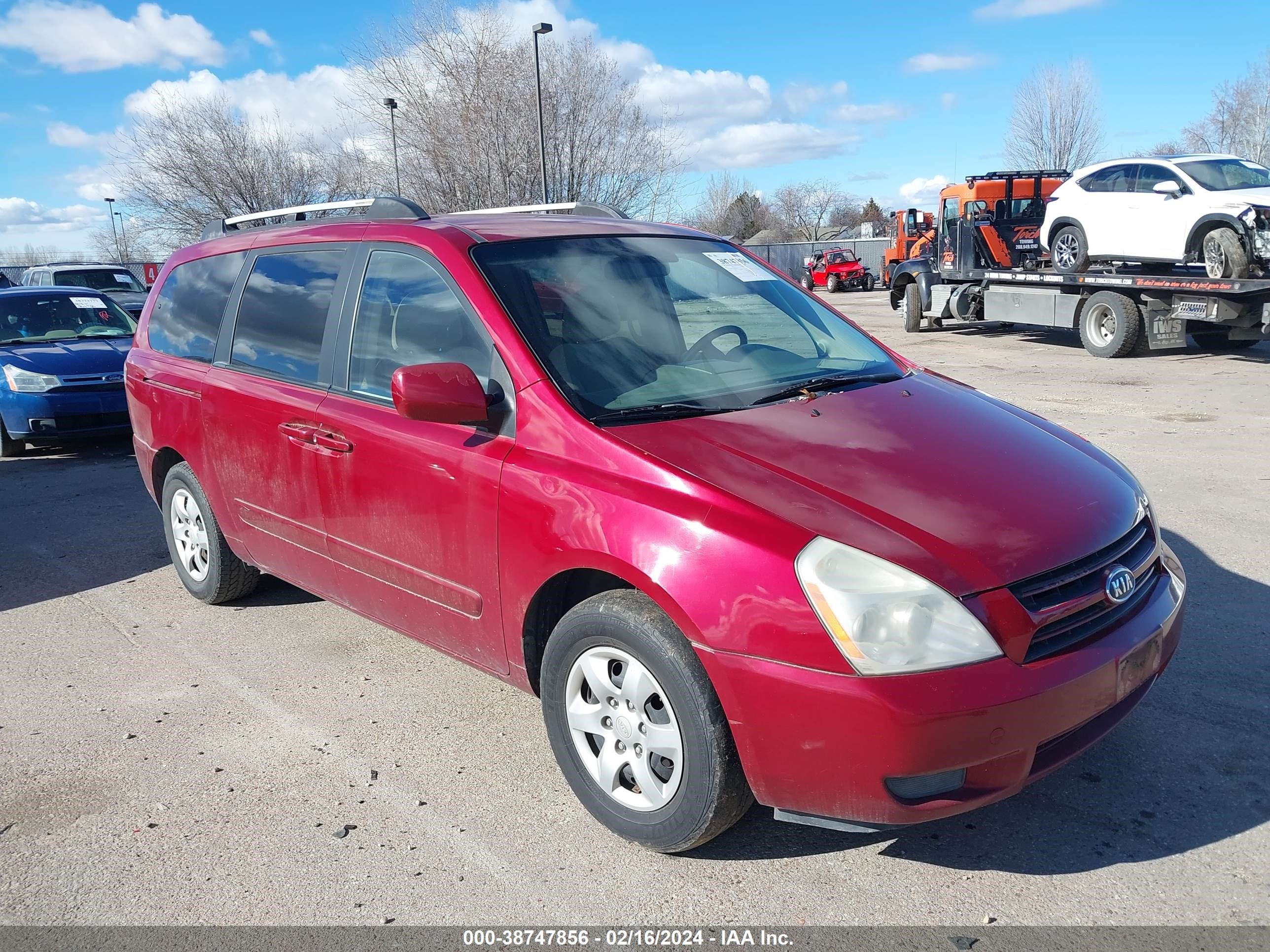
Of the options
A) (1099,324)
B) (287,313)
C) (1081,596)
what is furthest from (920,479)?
(1099,324)

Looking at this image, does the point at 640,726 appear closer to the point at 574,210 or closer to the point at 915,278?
the point at 574,210

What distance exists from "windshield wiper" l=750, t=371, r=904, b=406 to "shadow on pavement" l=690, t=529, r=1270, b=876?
4.41ft

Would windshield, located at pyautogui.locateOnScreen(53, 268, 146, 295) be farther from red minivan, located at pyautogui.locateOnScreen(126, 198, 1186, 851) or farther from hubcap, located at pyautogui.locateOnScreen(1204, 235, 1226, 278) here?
hubcap, located at pyautogui.locateOnScreen(1204, 235, 1226, 278)

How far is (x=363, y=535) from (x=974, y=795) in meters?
2.34

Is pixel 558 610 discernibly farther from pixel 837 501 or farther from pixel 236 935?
pixel 236 935

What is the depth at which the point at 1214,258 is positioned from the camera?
42.4 feet

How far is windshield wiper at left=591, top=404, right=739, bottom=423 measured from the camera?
122 inches

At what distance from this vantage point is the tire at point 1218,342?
14.9 meters

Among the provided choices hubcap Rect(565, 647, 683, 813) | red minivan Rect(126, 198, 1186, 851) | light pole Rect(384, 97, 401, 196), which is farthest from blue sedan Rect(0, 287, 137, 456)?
light pole Rect(384, 97, 401, 196)

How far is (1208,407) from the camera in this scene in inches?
397

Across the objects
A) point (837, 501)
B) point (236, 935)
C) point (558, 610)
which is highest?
point (837, 501)

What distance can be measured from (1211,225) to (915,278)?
8.04m

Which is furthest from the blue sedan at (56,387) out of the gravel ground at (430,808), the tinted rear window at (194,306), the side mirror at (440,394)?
the side mirror at (440,394)

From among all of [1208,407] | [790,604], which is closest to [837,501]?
[790,604]
